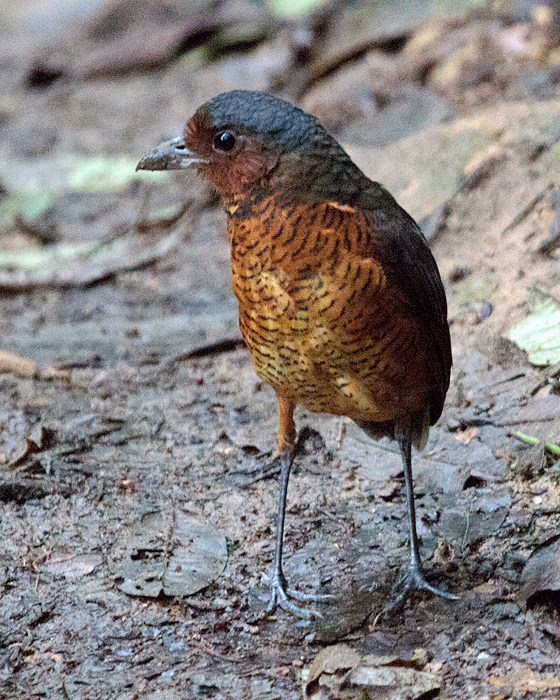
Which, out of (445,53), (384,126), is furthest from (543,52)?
(384,126)

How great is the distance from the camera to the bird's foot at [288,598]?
303 cm

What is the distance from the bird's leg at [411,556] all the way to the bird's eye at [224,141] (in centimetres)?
124

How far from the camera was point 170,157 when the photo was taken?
118 inches

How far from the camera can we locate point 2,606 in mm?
2992

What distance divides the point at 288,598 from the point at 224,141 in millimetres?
1616

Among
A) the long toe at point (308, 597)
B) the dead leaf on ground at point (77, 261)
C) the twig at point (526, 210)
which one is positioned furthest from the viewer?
the dead leaf on ground at point (77, 261)

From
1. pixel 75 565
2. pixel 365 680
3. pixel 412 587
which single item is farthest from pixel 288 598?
pixel 75 565

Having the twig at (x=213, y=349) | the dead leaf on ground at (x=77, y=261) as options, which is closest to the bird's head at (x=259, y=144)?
the twig at (x=213, y=349)

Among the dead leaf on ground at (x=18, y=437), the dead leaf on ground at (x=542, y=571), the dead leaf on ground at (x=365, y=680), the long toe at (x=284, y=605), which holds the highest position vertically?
the dead leaf on ground at (x=18, y=437)

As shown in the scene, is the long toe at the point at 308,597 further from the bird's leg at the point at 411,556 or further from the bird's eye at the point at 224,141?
the bird's eye at the point at 224,141

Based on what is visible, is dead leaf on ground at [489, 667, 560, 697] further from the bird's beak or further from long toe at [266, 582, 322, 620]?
the bird's beak

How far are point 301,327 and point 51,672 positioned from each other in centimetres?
134

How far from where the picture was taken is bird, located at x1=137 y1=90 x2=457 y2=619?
2727mm

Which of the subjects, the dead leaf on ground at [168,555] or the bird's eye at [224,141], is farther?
the dead leaf on ground at [168,555]
